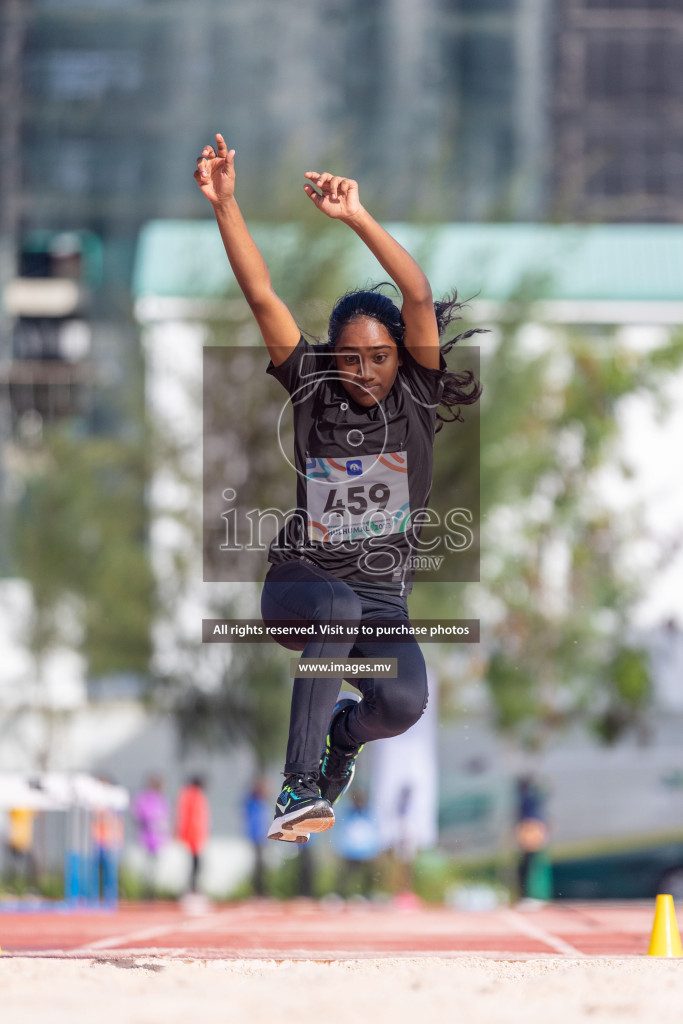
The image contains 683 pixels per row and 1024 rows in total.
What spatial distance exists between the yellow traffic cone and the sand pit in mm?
1022

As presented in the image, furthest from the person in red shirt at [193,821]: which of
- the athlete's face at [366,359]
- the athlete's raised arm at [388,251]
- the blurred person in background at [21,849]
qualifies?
the athlete's raised arm at [388,251]

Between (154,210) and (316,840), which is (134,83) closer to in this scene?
(154,210)

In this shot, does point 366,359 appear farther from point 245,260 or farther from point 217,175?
point 217,175

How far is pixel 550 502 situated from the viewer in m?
20.8

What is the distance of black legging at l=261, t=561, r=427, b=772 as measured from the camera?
485 cm

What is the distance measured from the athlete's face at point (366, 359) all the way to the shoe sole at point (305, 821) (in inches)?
59.9

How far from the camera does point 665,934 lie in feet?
20.0

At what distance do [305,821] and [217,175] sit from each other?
7.91 feet

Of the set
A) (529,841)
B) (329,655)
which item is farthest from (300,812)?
(529,841)

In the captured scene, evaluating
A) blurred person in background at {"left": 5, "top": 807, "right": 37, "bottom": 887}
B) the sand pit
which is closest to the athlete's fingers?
the sand pit

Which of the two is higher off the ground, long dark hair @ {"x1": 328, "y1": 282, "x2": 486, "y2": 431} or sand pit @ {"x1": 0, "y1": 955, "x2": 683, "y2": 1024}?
long dark hair @ {"x1": 328, "y1": 282, "x2": 486, "y2": 431}

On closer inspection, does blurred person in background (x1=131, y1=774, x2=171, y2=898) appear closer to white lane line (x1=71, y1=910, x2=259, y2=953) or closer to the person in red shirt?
the person in red shirt

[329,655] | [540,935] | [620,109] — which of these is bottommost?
[540,935]

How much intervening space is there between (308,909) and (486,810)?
4899 mm
